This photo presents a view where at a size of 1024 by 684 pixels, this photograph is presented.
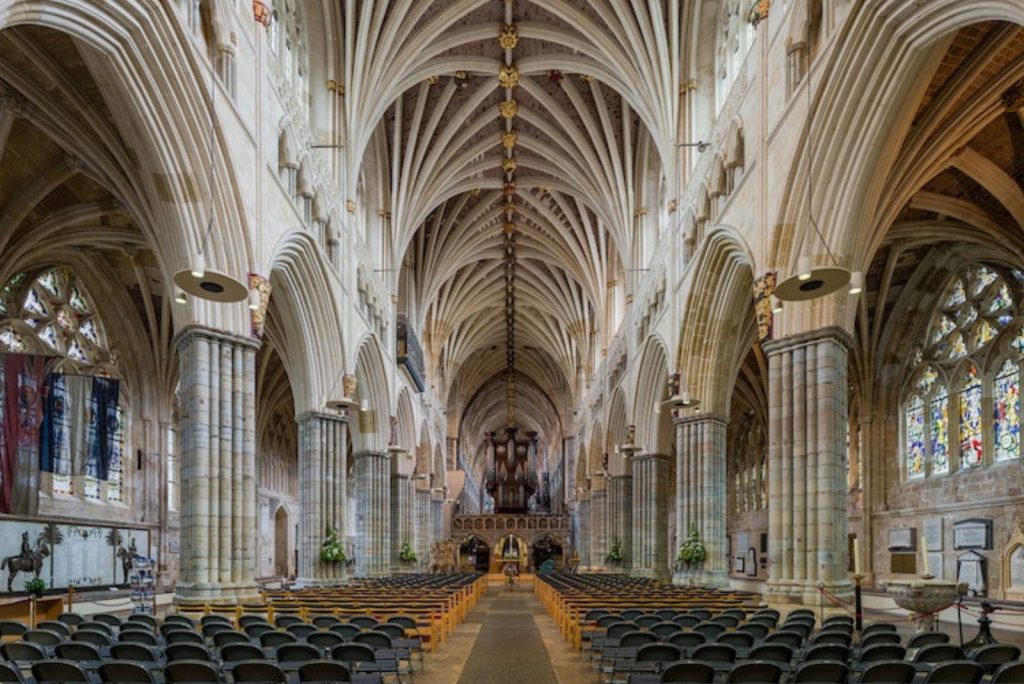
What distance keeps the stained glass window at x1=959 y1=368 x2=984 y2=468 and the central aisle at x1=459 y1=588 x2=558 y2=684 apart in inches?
542

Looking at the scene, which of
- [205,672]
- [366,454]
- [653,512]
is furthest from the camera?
[366,454]

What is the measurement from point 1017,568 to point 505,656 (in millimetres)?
15997

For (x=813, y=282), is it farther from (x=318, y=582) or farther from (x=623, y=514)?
(x=623, y=514)

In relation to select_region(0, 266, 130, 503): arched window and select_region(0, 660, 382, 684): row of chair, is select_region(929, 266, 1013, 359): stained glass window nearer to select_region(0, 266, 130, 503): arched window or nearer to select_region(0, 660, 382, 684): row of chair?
select_region(0, 660, 382, 684): row of chair

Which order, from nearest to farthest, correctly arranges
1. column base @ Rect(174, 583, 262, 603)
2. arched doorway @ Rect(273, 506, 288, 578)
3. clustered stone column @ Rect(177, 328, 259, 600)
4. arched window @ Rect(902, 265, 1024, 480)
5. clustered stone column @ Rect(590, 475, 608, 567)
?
column base @ Rect(174, 583, 262, 603) → clustered stone column @ Rect(177, 328, 259, 600) → arched window @ Rect(902, 265, 1024, 480) → arched doorway @ Rect(273, 506, 288, 578) → clustered stone column @ Rect(590, 475, 608, 567)

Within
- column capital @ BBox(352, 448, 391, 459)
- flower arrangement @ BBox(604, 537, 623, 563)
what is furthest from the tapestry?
flower arrangement @ BBox(604, 537, 623, 563)

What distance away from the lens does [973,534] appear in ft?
80.5

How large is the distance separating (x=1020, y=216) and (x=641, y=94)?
12945 mm

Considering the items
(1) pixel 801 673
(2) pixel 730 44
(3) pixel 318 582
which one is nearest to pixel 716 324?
(2) pixel 730 44

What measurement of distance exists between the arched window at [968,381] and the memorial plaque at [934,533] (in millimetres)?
1615

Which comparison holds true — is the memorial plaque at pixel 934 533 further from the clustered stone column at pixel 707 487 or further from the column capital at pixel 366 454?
the column capital at pixel 366 454

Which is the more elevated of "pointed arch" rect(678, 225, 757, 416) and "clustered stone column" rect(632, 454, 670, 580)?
"pointed arch" rect(678, 225, 757, 416)

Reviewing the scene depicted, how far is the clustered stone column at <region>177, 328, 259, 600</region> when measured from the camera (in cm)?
1688

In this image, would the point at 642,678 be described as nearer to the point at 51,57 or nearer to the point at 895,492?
the point at 51,57
